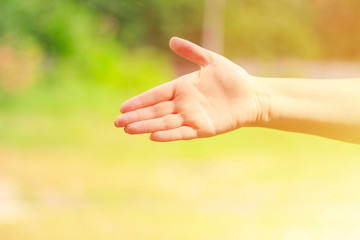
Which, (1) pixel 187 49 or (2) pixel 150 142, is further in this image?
(2) pixel 150 142

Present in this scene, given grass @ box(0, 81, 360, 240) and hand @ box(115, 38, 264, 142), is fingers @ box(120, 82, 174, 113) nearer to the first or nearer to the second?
hand @ box(115, 38, 264, 142)

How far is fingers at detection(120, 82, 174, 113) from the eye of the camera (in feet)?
2.96

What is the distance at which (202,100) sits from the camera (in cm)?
93

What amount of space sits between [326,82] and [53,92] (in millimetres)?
3734

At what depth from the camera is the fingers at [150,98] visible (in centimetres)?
90

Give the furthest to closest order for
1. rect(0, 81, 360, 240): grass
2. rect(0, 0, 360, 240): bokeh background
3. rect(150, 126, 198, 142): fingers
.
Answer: rect(0, 0, 360, 240): bokeh background → rect(0, 81, 360, 240): grass → rect(150, 126, 198, 142): fingers

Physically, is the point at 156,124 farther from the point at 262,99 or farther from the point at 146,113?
the point at 262,99

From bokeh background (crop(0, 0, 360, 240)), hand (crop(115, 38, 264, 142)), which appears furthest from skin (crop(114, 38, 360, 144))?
bokeh background (crop(0, 0, 360, 240))

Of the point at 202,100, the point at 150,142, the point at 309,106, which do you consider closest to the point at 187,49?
the point at 202,100

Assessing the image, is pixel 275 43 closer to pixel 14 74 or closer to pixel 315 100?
pixel 14 74

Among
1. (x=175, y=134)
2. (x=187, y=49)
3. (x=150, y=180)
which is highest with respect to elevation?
(x=150, y=180)

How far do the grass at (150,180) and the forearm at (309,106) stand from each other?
163 centimetres

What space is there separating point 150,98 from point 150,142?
9.93ft

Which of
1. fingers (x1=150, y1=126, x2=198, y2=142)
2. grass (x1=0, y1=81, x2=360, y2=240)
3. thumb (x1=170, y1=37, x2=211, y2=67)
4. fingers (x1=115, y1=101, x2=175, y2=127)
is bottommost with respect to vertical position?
fingers (x1=150, y1=126, x2=198, y2=142)
